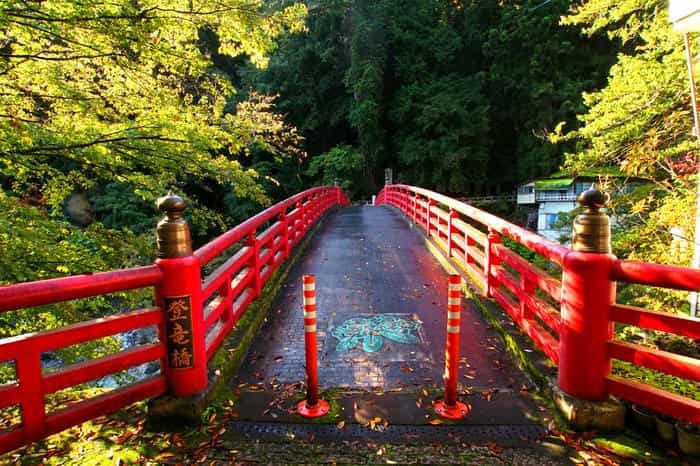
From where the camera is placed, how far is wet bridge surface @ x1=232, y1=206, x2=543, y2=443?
314 centimetres

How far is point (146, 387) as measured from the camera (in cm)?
293

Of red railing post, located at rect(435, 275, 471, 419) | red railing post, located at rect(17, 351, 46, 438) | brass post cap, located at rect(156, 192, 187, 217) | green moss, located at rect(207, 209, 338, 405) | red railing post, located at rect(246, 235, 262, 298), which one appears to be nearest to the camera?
red railing post, located at rect(17, 351, 46, 438)

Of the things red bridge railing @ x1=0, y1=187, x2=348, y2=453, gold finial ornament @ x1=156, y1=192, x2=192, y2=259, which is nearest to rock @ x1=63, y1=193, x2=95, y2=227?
red bridge railing @ x1=0, y1=187, x2=348, y2=453

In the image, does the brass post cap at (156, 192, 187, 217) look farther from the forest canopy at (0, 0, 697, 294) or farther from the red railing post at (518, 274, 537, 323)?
the red railing post at (518, 274, 537, 323)

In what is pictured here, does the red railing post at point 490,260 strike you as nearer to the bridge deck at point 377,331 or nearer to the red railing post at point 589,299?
the bridge deck at point 377,331

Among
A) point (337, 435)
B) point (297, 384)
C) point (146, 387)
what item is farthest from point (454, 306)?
point (146, 387)

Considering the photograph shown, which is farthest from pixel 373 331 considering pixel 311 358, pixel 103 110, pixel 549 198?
pixel 549 198

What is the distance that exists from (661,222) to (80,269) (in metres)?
9.08

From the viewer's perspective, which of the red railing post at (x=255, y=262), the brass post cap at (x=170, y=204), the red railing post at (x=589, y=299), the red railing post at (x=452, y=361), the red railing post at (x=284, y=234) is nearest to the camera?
the red railing post at (x=589, y=299)

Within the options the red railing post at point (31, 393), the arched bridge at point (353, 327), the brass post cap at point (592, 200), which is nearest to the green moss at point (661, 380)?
the arched bridge at point (353, 327)

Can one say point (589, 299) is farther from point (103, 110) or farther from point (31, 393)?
point (103, 110)

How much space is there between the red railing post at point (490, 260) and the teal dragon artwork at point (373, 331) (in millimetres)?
1097

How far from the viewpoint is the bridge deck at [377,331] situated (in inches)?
146

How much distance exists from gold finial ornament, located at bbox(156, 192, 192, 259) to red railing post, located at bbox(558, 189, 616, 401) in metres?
2.69
